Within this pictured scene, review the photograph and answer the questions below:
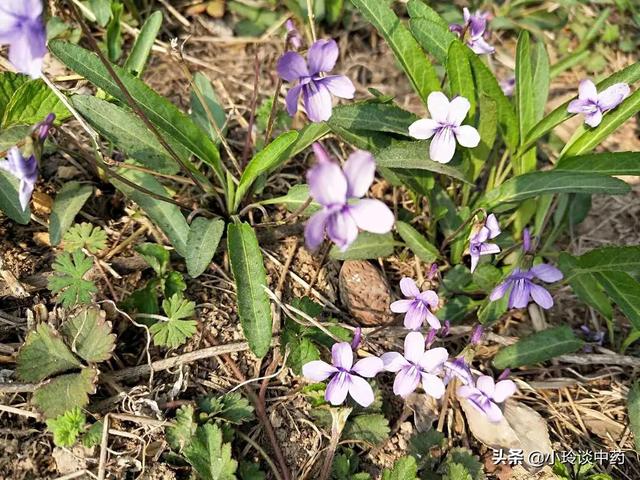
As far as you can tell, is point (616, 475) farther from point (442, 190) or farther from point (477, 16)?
point (477, 16)

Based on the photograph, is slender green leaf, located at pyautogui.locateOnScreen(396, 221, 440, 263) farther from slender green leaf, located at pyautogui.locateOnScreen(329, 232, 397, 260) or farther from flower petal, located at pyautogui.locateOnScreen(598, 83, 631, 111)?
flower petal, located at pyautogui.locateOnScreen(598, 83, 631, 111)

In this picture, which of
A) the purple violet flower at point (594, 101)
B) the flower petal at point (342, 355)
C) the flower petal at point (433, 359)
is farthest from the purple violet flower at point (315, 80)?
the purple violet flower at point (594, 101)

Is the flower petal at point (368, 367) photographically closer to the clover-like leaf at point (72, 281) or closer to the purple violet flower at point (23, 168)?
the clover-like leaf at point (72, 281)

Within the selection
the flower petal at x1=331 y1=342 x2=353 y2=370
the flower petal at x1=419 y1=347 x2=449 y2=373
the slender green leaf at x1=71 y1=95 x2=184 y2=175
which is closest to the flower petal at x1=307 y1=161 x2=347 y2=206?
the flower petal at x1=331 y1=342 x2=353 y2=370

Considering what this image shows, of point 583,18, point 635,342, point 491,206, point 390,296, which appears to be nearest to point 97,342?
point 390,296

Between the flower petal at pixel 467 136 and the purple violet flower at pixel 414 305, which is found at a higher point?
the flower petal at pixel 467 136

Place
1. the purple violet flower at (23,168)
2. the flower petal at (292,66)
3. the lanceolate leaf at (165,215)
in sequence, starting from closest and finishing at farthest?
the purple violet flower at (23,168) < the flower petal at (292,66) < the lanceolate leaf at (165,215)
